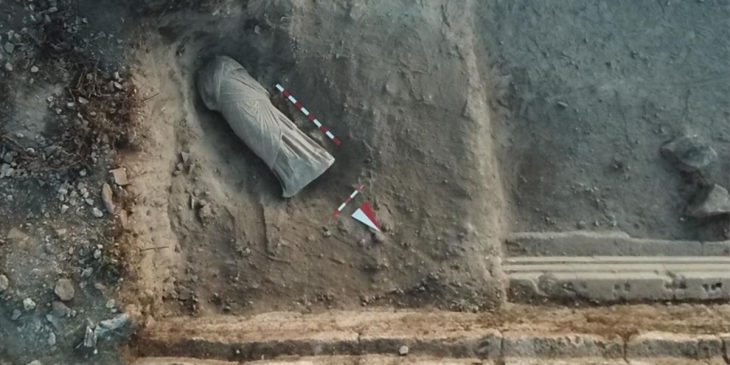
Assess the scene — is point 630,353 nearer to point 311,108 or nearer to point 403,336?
point 403,336

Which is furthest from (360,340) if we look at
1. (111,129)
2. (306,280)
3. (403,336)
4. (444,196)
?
(111,129)

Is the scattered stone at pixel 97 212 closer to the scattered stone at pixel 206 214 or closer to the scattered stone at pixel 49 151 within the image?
the scattered stone at pixel 49 151

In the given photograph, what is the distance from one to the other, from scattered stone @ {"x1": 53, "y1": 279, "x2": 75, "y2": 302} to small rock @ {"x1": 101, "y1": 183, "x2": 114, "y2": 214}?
1.63 feet

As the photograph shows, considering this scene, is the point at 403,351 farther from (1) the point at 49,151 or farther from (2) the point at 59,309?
A: (1) the point at 49,151

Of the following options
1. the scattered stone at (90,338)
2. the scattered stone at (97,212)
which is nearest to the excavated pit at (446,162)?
the scattered stone at (97,212)

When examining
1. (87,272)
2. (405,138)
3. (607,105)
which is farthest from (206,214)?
(607,105)

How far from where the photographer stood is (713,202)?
14.9ft

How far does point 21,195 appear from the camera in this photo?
410 centimetres

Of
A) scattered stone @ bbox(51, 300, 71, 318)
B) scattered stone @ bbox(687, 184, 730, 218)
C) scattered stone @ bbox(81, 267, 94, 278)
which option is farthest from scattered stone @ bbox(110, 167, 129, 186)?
scattered stone @ bbox(687, 184, 730, 218)

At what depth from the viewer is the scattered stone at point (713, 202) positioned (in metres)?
4.54

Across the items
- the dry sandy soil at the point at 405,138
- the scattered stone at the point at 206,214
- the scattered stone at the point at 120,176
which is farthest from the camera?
the scattered stone at the point at 206,214

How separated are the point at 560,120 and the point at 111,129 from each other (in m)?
3.13

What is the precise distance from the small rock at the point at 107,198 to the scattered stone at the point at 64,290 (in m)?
0.50

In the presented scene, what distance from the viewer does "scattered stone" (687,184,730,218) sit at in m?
4.54
